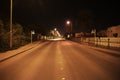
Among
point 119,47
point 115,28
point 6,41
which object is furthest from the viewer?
point 115,28

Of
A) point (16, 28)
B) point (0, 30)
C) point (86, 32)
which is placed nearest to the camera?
point (0, 30)

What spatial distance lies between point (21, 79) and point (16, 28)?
25.8m

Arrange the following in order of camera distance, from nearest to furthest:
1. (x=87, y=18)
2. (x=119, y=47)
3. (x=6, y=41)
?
(x=119, y=47) < (x=6, y=41) < (x=87, y=18)

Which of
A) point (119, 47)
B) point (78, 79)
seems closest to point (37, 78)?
point (78, 79)

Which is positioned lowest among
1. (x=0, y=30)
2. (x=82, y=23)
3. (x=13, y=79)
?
(x=13, y=79)

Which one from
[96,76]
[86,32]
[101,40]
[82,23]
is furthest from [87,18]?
[96,76]

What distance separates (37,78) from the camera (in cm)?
788

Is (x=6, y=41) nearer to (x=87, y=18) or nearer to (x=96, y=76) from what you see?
(x=96, y=76)

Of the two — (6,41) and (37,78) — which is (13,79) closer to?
(37,78)

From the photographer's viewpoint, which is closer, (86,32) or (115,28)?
(115,28)

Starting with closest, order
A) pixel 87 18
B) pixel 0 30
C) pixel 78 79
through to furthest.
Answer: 1. pixel 78 79
2. pixel 0 30
3. pixel 87 18

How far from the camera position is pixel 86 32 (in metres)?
73.1

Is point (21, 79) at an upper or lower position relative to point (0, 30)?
lower

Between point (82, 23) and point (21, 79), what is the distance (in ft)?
208
